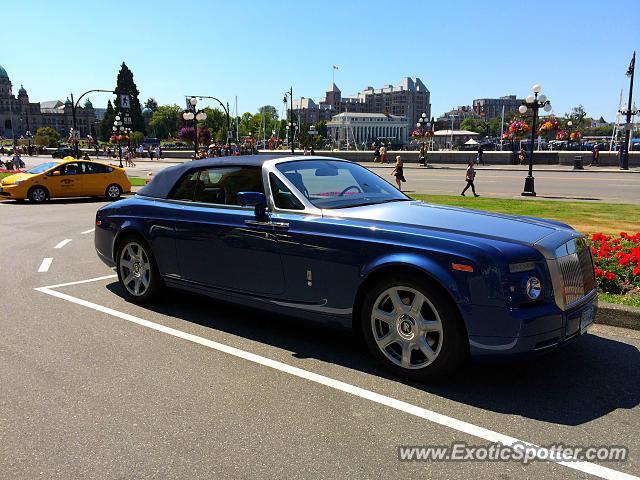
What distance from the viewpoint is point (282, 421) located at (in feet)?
11.0

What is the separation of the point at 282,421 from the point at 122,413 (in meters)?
1.06

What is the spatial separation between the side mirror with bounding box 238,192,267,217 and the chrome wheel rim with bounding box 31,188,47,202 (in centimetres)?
1709

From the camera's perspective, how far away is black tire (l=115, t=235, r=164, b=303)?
228 inches

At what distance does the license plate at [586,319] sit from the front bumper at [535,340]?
81 millimetres

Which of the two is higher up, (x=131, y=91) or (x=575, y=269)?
(x=131, y=91)

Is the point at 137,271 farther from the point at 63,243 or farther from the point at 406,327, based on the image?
the point at 63,243

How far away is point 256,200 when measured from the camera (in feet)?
14.8

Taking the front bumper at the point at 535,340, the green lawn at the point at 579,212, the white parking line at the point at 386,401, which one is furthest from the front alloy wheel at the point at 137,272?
the green lawn at the point at 579,212

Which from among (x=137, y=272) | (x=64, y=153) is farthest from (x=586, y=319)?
(x=64, y=153)

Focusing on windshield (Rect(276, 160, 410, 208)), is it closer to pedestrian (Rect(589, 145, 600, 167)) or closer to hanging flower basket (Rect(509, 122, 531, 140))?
hanging flower basket (Rect(509, 122, 531, 140))

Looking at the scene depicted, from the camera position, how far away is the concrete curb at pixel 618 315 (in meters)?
5.03

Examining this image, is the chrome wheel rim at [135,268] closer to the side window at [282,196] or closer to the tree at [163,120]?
the side window at [282,196]

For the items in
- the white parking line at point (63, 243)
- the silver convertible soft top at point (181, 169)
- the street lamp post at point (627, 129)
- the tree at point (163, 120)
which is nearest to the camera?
the silver convertible soft top at point (181, 169)

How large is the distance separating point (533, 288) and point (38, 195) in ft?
63.2
